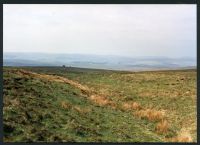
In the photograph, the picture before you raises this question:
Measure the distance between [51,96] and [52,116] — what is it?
2.78m

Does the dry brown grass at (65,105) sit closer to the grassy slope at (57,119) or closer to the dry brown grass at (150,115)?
the grassy slope at (57,119)

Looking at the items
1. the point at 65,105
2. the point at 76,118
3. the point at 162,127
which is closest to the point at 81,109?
the point at 65,105

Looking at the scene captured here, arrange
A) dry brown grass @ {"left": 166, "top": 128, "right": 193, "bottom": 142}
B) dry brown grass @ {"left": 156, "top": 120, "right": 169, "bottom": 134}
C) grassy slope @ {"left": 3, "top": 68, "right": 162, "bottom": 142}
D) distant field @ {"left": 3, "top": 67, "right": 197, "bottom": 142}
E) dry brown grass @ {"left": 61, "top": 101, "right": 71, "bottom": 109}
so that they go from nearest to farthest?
1. grassy slope @ {"left": 3, "top": 68, "right": 162, "bottom": 142}
2. distant field @ {"left": 3, "top": 67, "right": 197, "bottom": 142}
3. dry brown grass @ {"left": 166, "top": 128, "right": 193, "bottom": 142}
4. dry brown grass @ {"left": 156, "top": 120, "right": 169, "bottom": 134}
5. dry brown grass @ {"left": 61, "top": 101, "right": 71, "bottom": 109}

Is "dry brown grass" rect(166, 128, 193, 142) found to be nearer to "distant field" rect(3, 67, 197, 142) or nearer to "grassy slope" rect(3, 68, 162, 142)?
"distant field" rect(3, 67, 197, 142)

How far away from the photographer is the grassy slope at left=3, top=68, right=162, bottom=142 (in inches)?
393

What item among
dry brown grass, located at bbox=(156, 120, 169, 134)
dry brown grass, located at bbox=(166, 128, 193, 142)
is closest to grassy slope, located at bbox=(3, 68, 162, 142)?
dry brown grass, located at bbox=(156, 120, 169, 134)

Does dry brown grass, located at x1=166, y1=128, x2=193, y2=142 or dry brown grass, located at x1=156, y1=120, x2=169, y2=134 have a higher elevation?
dry brown grass, located at x1=156, y1=120, x2=169, y2=134

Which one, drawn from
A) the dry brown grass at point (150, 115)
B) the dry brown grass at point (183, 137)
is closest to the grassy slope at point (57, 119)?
the dry brown grass at point (183, 137)

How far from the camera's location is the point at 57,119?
37.4ft

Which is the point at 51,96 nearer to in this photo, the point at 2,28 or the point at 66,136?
the point at 66,136

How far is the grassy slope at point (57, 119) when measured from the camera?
998cm

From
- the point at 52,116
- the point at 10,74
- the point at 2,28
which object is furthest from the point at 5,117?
the point at 10,74

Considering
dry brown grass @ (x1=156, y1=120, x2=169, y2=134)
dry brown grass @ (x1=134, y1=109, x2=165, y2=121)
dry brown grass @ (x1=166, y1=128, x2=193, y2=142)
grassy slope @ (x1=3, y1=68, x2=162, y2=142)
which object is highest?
grassy slope @ (x1=3, y1=68, x2=162, y2=142)

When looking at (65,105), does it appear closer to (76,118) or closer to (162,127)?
(76,118)
